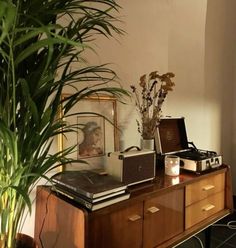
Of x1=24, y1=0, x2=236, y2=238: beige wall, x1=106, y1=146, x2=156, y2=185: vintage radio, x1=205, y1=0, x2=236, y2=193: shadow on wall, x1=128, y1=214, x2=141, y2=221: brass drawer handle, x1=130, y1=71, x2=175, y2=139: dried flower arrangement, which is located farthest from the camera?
x1=205, y1=0, x2=236, y2=193: shadow on wall

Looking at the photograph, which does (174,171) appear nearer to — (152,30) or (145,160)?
(145,160)

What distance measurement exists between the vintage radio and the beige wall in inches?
19.2

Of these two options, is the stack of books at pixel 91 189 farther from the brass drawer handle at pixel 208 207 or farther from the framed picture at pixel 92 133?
the brass drawer handle at pixel 208 207

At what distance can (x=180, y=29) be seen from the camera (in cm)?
254

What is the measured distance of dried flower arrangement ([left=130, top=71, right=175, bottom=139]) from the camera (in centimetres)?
188

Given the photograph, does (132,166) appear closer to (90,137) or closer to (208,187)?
Answer: (90,137)

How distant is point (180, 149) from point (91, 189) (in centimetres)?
110

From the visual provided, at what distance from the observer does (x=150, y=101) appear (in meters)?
1.95

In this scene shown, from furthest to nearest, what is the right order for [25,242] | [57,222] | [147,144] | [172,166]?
[147,144]
[172,166]
[57,222]
[25,242]

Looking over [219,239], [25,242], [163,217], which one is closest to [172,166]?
[163,217]

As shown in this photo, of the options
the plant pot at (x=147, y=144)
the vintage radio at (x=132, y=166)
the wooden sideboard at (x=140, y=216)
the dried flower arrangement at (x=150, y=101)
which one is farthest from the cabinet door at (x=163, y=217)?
the dried flower arrangement at (x=150, y=101)

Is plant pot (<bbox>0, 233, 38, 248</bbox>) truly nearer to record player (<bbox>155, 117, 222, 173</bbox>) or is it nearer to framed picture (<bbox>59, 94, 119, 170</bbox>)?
framed picture (<bbox>59, 94, 119, 170</bbox>)

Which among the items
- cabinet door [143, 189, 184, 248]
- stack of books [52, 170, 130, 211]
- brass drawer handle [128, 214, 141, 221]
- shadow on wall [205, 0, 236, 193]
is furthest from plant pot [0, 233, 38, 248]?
shadow on wall [205, 0, 236, 193]

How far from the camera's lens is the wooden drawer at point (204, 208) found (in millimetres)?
1680
